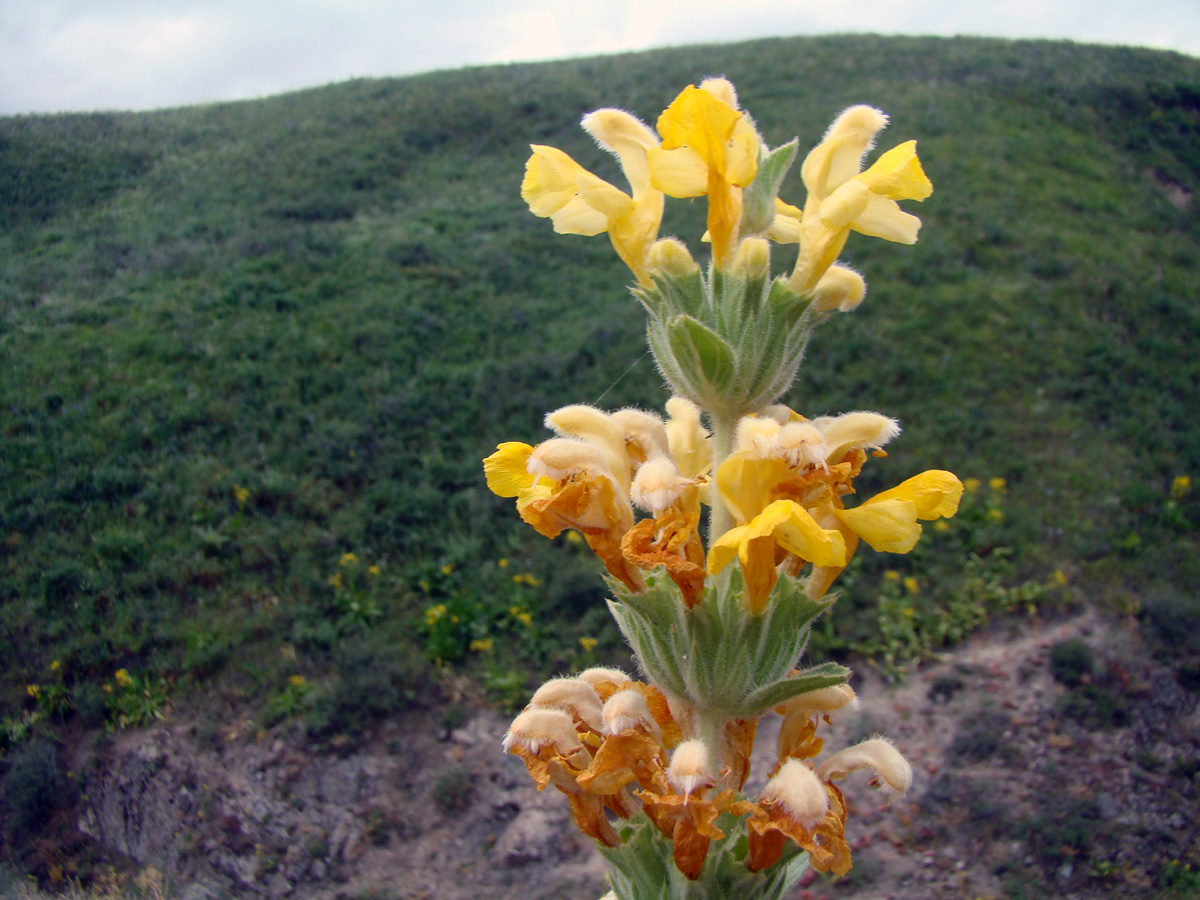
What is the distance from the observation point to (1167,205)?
14391mm

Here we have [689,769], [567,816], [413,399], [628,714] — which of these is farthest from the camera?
[413,399]

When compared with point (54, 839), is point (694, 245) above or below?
above

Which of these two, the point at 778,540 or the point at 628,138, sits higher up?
the point at 628,138

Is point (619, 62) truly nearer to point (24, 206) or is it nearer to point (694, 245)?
point (694, 245)

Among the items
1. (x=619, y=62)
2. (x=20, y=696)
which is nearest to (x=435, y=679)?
(x=20, y=696)

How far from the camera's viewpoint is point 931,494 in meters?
1.52

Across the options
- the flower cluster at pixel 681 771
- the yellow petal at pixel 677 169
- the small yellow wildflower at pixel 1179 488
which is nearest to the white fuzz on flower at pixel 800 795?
the flower cluster at pixel 681 771

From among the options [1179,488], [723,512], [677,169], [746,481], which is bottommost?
[1179,488]

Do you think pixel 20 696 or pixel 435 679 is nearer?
pixel 20 696

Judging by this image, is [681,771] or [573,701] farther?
[573,701]

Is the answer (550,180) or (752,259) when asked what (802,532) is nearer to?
(752,259)

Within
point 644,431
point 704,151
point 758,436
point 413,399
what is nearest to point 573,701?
point 644,431

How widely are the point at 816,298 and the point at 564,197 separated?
0.63 meters

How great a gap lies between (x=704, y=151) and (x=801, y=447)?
2.14ft
